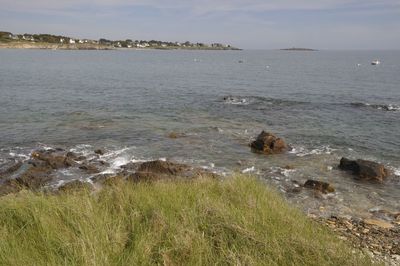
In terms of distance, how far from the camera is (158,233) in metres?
6.68

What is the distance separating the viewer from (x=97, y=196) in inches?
354

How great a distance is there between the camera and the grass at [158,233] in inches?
235

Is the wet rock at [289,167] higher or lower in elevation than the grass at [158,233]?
lower

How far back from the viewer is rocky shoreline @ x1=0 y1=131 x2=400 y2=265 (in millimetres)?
12195

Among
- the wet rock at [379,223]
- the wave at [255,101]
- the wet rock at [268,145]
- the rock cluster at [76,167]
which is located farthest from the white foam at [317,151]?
the wave at [255,101]

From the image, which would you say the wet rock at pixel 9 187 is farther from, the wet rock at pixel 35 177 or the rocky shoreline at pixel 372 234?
the rocky shoreline at pixel 372 234

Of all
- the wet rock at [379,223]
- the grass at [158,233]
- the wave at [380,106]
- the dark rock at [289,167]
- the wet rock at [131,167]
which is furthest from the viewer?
the wave at [380,106]

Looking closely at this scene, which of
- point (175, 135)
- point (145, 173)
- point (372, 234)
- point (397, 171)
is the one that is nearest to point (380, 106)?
point (397, 171)

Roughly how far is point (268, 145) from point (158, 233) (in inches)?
639

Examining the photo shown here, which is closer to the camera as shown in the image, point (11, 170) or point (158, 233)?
point (158, 233)

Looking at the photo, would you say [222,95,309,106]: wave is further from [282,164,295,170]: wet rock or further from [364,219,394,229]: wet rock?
[364,219,394,229]: wet rock

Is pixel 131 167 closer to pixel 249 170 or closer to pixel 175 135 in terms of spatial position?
pixel 249 170

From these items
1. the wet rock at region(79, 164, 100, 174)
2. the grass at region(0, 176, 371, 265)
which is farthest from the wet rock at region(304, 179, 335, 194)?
the wet rock at region(79, 164, 100, 174)

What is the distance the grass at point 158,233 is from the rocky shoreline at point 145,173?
452 centimetres
